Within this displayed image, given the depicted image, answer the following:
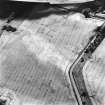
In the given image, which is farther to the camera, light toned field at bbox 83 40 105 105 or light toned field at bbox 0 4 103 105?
light toned field at bbox 0 4 103 105

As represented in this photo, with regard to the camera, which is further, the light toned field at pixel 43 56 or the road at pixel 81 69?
the light toned field at pixel 43 56

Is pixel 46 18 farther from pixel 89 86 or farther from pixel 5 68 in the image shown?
pixel 89 86

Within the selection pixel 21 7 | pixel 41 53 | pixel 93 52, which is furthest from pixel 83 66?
pixel 21 7

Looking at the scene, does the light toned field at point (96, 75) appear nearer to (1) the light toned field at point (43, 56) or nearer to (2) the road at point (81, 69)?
(2) the road at point (81, 69)

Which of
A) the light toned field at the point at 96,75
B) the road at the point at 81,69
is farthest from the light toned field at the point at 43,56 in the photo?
the light toned field at the point at 96,75

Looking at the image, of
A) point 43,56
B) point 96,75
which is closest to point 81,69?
→ point 96,75

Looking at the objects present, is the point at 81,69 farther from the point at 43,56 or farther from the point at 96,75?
the point at 43,56

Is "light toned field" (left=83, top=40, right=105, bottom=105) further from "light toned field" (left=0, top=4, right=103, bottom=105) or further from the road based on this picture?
"light toned field" (left=0, top=4, right=103, bottom=105)

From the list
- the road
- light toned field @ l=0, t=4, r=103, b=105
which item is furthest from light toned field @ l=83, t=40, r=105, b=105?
light toned field @ l=0, t=4, r=103, b=105
